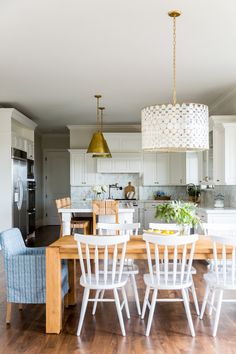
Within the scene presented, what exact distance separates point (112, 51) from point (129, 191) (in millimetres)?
5556

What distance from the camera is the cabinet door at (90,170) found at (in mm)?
9773

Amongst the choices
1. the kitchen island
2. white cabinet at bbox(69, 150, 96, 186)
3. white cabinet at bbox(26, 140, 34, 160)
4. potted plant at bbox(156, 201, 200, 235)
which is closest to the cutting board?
white cabinet at bbox(69, 150, 96, 186)

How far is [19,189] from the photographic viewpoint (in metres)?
7.79

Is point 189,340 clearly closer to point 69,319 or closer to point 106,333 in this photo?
point 106,333

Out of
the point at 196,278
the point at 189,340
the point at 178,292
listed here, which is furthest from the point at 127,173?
the point at 189,340

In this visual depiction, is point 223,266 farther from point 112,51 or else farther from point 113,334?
point 112,51

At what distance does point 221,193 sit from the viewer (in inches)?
286

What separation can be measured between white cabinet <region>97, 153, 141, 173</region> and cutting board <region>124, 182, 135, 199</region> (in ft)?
1.47

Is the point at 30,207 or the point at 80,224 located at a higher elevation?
the point at 30,207

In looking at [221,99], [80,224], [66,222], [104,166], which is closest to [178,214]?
[66,222]

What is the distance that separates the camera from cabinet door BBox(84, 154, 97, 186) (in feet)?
32.1

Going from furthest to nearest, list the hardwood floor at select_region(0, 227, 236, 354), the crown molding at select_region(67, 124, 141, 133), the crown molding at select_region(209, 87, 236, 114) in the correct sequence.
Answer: the crown molding at select_region(67, 124, 141, 133)
the crown molding at select_region(209, 87, 236, 114)
the hardwood floor at select_region(0, 227, 236, 354)

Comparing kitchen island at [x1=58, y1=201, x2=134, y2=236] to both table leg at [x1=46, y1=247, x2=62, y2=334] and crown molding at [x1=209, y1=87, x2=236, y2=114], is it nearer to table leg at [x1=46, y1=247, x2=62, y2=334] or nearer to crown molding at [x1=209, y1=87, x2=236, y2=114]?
crown molding at [x1=209, y1=87, x2=236, y2=114]

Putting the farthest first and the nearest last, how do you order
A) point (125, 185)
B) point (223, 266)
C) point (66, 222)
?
1. point (125, 185)
2. point (66, 222)
3. point (223, 266)
